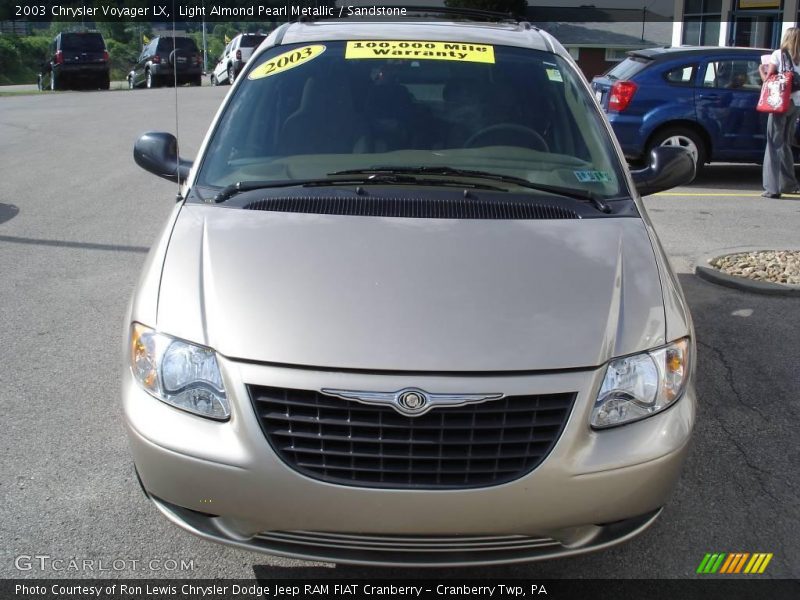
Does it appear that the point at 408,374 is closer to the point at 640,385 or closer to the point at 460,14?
the point at 640,385

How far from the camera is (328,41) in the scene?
4.41 meters

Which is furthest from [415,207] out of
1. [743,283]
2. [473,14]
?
[743,283]

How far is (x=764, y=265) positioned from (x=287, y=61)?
429 centimetres

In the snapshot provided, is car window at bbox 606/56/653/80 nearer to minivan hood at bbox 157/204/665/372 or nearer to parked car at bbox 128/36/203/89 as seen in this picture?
minivan hood at bbox 157/204/665/372

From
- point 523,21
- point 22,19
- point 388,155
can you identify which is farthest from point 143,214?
point 22,19

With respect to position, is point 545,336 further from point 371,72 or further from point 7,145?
point 7,145

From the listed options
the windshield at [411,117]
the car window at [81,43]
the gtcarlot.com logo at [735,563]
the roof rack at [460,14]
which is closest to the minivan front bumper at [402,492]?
the gtcarlot.com logo at [735,563]

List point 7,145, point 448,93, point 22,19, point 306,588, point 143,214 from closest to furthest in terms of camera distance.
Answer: point 306,588 → point 448,93 → point 143,214 → point 7,145 → point 22,19

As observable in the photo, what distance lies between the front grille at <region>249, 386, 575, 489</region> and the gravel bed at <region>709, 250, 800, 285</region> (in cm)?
458

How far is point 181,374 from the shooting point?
278 cm

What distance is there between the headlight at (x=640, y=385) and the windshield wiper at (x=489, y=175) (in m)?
0.93

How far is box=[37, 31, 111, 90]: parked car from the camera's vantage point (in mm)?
29297

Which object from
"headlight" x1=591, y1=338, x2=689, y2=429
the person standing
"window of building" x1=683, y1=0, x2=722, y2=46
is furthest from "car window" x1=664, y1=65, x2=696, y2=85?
"window of building" x1=683, y1=0, x2=722, y2=46

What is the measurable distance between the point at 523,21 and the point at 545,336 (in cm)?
315
